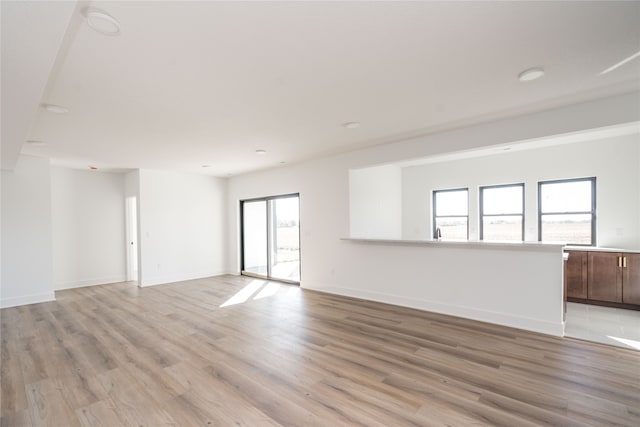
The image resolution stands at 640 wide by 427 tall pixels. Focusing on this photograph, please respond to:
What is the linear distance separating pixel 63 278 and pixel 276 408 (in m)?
6.72

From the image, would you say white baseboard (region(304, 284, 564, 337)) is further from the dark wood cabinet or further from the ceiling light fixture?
the ceiling light fixture

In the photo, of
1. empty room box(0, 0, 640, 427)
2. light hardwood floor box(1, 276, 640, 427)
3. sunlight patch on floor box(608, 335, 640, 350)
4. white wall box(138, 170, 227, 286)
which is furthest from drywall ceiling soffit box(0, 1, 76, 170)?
sunlight patch on floor box(608, 335, 640, 350)

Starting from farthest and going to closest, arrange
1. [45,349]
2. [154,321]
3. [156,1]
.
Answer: [154,321] < [45,349] < [156,1]

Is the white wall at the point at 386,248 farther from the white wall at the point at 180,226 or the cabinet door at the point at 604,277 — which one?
the cabinet door at the point at 604,277

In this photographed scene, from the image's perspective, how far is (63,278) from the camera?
6246mm

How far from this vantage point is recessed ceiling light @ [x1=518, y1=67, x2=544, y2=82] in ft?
7.92

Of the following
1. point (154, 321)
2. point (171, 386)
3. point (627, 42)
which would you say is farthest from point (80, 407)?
point (627, 42)

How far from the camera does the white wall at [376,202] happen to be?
5.39 metres

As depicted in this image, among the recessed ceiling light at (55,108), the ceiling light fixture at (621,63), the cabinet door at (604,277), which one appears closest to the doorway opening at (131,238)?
the recessed ceiling light at (55,108)

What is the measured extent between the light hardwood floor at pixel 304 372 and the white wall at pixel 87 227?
2.24 m

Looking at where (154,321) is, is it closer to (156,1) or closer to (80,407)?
(80,407)

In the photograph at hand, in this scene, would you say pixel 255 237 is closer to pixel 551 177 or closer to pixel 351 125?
pixel 351 125

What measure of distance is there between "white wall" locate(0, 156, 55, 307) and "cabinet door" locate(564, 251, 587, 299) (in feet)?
29.9

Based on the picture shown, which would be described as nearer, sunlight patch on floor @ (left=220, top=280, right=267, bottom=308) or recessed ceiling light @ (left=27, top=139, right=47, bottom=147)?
recessed ceiling light @ (left=27, top=139, right=47, bottom=147)
